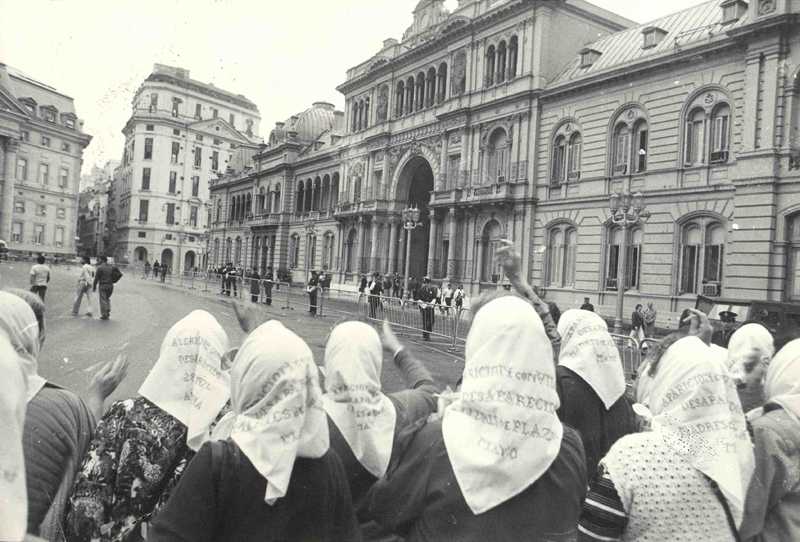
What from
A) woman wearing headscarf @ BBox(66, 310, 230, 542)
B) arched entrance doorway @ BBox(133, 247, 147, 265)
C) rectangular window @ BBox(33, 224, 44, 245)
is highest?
rectangular window @ BBox(33, 224, 44, 245)

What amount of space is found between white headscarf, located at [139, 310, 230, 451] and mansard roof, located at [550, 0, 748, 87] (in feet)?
80.2

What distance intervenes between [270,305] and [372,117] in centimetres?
2193

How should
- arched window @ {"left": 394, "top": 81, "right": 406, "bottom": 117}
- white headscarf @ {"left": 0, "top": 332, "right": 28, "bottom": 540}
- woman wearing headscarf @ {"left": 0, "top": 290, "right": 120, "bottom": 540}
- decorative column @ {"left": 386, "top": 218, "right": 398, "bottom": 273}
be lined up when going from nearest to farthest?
white headscarf @ {"left": 0, "top": 332, "right": 28, "bottom": 540} < woman wearing headscarf @ {"left": 0, "top": 290, "right": 120, "bottom": 540} < decorative column @ {"left": 386, "top": 218, "right": 398, "bottom": 273} < arched window @ {"left": 394, "top": 81, "right": 406, "bottom": 117}

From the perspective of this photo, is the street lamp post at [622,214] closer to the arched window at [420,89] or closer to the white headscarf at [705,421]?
the white headscarf at [705,421]

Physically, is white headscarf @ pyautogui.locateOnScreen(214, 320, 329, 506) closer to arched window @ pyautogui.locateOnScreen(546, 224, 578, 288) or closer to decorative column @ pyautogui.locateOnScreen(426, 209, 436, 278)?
arched window @ pyautogui.locateOnScreen(546, 224, 578, 288)

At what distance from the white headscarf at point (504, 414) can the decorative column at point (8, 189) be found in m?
61.2

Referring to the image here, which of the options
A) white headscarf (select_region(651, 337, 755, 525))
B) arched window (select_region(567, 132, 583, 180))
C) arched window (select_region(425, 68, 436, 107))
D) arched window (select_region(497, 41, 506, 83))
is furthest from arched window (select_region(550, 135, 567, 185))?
white headscarf (select_region(651, 337, 755, 525))

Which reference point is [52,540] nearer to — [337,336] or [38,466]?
[38,466]

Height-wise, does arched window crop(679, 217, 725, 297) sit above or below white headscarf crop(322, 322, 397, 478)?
above

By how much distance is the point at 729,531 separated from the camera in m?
2.36

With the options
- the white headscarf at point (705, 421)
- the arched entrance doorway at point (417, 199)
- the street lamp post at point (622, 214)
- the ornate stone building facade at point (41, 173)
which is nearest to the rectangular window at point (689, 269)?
the street lamp post at point (622, 214)

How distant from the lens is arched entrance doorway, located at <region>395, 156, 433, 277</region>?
39.2m

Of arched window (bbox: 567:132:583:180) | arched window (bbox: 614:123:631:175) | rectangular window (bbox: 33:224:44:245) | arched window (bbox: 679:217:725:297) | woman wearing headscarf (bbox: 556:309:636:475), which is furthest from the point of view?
rectangular window (bbox: 33:224:44:245)

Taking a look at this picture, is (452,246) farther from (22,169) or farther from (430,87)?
(22,169)
